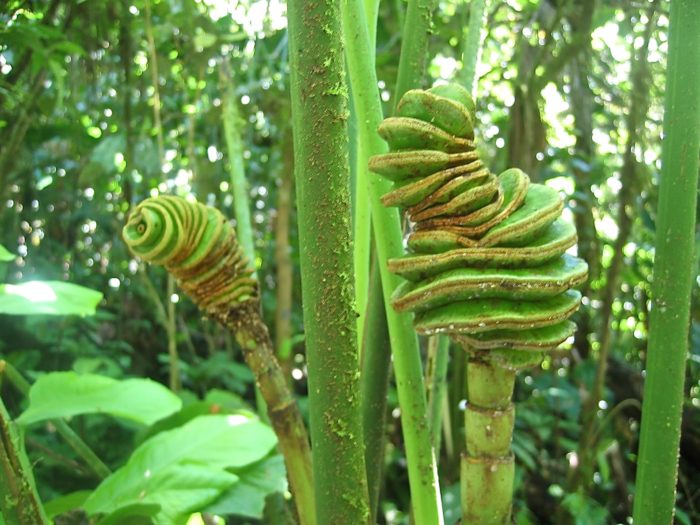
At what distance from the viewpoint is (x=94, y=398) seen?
0.65 m

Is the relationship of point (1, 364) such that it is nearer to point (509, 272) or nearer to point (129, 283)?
point (509, 272)

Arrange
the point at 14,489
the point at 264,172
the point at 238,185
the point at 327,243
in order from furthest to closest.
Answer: the point at 264,172, the point at 238,185, the point at 14,489, the point at 327,243

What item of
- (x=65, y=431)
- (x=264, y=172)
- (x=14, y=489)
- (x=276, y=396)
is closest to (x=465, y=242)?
(x=276, y=396)

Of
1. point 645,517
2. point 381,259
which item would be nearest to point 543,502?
point 645,517

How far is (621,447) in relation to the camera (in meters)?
2.06

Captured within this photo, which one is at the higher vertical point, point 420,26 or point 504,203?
point 420,26

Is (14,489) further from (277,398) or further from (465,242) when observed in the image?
(465,242)

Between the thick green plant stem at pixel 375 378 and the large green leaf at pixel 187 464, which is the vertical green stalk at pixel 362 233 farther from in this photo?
the large green leaf at pixel 187 464

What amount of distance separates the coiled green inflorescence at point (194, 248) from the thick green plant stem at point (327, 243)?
157mm

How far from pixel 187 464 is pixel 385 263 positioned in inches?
13.4

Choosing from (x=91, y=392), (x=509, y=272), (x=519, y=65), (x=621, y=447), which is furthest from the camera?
(x=621, y=447)

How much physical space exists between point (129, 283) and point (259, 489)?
1.55 meters

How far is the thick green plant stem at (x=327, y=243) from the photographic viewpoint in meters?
0.33

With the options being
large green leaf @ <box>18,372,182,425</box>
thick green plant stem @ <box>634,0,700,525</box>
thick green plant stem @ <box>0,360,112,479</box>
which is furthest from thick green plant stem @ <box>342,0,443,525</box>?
thick green plant stem @ <box>0,360,112,479</box>
